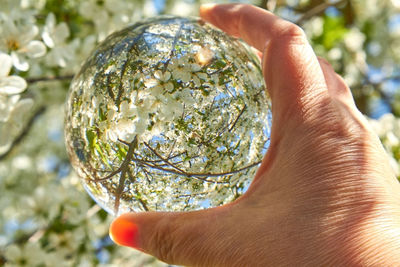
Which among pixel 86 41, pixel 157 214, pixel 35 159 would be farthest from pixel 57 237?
pixel 35 159

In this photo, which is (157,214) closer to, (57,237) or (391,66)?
(57,237)

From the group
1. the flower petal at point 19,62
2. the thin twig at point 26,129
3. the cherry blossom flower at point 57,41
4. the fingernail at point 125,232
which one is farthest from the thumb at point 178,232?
the thin twig at point 26,129

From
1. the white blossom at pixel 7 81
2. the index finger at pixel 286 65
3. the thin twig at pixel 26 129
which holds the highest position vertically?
the index finger at pixel 286 65

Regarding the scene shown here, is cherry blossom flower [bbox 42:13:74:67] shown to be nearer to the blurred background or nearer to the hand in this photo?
the blurred background

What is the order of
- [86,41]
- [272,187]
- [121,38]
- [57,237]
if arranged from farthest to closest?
1. [86,41]
2. [57,237]
3. [121,38]
4. [272,187]

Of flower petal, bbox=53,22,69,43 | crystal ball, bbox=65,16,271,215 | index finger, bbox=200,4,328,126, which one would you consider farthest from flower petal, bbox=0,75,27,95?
index finger, bbox=200,4,328,126

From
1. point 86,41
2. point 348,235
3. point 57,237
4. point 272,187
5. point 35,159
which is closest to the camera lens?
point 348,235

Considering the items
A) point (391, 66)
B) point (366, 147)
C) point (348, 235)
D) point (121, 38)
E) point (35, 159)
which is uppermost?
point (121, 38)

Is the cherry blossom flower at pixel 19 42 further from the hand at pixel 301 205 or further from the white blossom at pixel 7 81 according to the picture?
the hand at pixel 301 205
